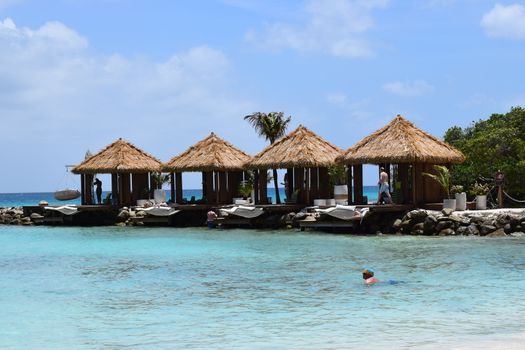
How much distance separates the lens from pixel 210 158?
28266 millimetres

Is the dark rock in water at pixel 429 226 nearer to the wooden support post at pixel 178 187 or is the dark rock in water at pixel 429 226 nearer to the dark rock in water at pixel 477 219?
the dark rock in water at pixel 477 219

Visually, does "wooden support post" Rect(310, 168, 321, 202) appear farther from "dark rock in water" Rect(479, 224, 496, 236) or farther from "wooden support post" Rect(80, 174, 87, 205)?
"wooden support post" Rect(80, 174, 87, 205)

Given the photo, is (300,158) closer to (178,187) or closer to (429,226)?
(429,226)

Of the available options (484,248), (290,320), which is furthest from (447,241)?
(290,320)

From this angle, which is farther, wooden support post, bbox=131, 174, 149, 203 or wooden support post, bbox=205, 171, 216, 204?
wooden support post, bbox=131, 174, 149, 203

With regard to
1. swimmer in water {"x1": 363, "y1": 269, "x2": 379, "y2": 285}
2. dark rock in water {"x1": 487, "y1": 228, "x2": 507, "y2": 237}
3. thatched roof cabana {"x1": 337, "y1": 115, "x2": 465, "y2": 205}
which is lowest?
swimmer in water {"x1": 363, "y1": 269, "x2": 379, "y2": 285}

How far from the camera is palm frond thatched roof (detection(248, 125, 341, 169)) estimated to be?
25.3m

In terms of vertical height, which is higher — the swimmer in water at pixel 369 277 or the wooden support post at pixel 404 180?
the wooden support post at pixel 404 180

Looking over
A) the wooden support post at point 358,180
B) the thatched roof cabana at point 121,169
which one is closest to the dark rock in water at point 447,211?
the wooden support post at point 358,180

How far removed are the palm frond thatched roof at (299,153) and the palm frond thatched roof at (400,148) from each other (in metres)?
1.50

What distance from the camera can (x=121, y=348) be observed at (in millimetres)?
8477

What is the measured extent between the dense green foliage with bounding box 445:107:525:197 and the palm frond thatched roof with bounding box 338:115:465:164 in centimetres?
170

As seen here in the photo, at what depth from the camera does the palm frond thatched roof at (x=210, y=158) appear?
28016 millimetres

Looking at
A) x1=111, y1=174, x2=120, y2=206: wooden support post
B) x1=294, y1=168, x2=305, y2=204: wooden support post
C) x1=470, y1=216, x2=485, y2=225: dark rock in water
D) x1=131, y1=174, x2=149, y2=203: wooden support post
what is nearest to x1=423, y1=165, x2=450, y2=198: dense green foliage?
x1=470, y1=216, x2=485, y2=225: dark rock in water
